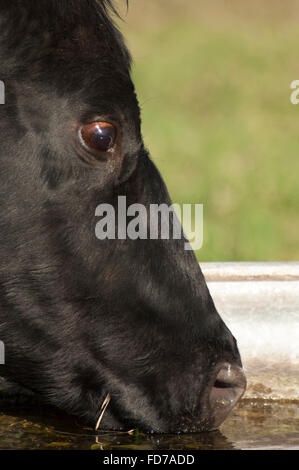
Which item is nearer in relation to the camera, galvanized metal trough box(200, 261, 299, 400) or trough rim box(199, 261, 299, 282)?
galvanized metal trough box(200, 261, 299, 400)

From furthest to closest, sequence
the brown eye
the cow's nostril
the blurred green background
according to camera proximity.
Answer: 1. the blurred green background
2. the cow's nostril
3. the brown eye

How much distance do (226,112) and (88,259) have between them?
8.30 metres

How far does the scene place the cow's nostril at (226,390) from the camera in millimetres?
3176

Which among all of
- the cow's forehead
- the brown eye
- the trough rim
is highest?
the cow's forehead

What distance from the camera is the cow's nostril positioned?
3.18m

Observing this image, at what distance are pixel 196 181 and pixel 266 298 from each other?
176 inches

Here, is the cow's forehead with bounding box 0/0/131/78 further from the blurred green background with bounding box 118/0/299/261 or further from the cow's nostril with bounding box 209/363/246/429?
the cow's nostril with bounding box 209/363/246/429

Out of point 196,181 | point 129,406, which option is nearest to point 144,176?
point 129,406

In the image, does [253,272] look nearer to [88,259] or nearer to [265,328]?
[265,328]

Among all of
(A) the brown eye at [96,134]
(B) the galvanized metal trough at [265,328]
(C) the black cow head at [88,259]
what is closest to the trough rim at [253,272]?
(B) the galvanized metal trough at [265,328]

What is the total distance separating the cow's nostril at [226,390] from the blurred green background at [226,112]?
1.16 meters

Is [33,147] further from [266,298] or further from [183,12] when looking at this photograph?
[183,12]

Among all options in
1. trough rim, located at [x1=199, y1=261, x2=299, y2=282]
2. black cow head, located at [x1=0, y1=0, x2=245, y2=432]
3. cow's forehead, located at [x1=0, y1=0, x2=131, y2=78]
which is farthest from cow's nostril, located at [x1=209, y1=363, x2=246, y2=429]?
cow's forehead, located at [x1=0, y1=0, x2=131, y2=78]

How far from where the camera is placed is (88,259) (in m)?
3.11
